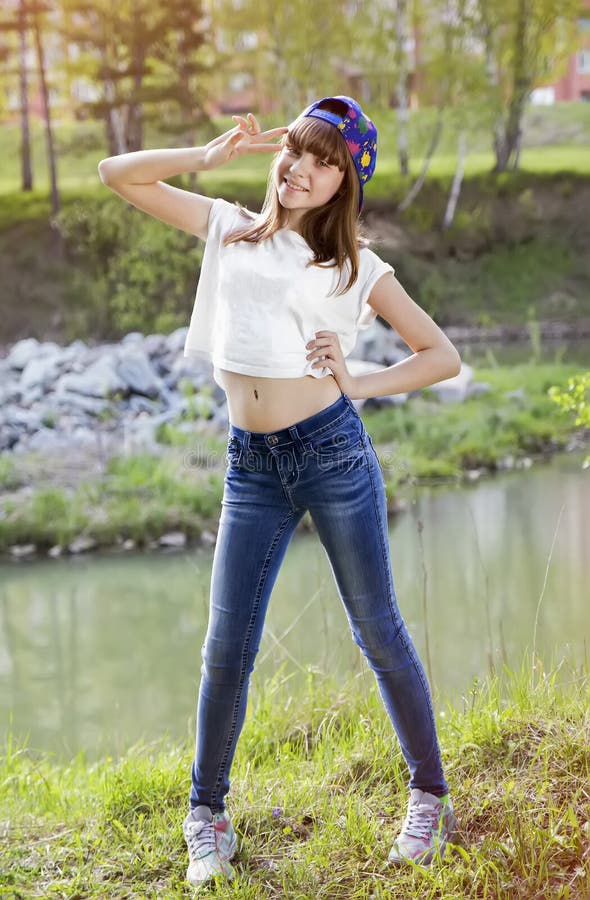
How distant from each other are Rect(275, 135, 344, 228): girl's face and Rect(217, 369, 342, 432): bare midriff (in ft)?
0.82

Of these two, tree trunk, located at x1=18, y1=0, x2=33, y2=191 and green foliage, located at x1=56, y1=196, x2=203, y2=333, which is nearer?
green foliage, located at x1=56, y1=196, x2=203, y2=333

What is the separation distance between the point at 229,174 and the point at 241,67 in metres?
1.19

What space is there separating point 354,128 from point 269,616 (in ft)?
9.94

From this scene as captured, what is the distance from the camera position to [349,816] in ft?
5.52

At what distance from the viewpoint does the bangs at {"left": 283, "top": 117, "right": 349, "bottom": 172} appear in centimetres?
149

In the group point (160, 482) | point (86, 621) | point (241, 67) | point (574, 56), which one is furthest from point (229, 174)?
point (86, 621)

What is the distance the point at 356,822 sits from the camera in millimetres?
1682

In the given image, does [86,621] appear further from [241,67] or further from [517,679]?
[241,67]

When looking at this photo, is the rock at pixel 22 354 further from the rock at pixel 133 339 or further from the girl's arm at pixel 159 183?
the girl's arm at pixel 159 183

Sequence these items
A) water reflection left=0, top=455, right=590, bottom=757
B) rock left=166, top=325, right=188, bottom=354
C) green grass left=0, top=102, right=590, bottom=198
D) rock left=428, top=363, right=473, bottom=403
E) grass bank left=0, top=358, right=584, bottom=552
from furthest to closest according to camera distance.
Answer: green grass left=0, top=102, right=590, bottom=198 → rock left=166, top=325, right=188, bottom=354 → rock left=428, top=363, right=473, bottom=403 → grass bank left=0, top=358, right=584, bottom=552 → water reflection left=0, top=455, right=590, bottom=757

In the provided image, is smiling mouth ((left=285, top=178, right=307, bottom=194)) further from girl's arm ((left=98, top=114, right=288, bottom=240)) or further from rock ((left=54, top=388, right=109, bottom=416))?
rock ((left=54, top=388, right=109, bottom=416))

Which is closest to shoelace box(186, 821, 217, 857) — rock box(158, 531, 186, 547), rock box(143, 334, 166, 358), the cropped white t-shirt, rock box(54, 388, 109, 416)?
the cropped white t-shirt

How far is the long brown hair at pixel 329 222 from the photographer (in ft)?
4.97

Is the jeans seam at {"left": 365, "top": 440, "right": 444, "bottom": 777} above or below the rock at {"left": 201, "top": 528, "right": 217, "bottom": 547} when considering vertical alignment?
above
